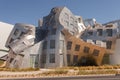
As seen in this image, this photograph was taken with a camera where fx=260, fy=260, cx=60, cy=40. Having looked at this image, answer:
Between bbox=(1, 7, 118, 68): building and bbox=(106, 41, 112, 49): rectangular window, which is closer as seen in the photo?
bbox=(1, 7, 118, 68): building

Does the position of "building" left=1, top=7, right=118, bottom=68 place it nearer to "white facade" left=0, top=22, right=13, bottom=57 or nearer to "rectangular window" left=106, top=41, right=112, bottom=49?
"rectangular window" left=106, top=41, right=112, bottom=49

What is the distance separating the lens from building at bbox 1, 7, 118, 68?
52.4 m

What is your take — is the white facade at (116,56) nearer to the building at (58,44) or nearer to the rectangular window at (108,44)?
the building at (58,44)

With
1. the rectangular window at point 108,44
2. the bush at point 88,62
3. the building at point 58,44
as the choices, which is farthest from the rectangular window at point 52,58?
the rectangular window at point 108,44

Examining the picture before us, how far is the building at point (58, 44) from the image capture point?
52.4 metres

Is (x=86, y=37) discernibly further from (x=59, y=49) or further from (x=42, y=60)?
(x=42, y=60)

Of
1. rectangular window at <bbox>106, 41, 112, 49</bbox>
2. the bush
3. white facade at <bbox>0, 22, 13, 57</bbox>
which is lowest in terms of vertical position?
the bush

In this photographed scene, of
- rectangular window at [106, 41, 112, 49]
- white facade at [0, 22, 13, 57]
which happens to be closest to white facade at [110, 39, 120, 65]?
rectangular window at [106, 41, 112, 49]

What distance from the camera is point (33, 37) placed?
55.8m

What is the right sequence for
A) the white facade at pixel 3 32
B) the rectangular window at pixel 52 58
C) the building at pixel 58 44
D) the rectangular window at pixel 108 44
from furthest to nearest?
the white facade at pixel 3 32
the rectangular window at pixel 108 44
the rectangular window at pixel 52 58
the building at pixel 58 44

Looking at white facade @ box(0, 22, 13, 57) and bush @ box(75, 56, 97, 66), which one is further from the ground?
white facade @ box(0, 22, 13, 57)

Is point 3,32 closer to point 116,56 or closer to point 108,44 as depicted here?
point 108,44

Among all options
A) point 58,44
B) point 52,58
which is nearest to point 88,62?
A: point 58,44

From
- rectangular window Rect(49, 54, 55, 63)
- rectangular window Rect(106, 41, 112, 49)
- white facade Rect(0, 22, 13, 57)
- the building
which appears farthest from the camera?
white facade Rect(0, 22, 13, 57)
